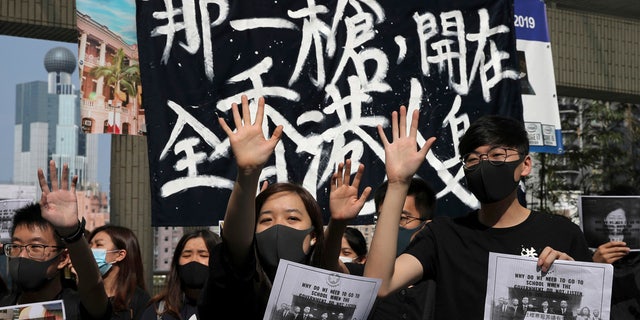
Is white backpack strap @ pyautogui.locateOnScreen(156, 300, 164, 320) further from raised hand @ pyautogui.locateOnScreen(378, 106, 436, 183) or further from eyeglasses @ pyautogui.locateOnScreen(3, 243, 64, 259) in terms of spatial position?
raised hand @ pyautogui.locateOnScreen(378, 106, 436, 183)

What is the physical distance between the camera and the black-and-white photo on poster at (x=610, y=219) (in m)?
4.36

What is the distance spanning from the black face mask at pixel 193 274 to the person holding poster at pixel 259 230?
1586 mm

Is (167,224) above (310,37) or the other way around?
the other way around

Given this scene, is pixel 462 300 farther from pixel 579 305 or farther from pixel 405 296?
pixel 405 296

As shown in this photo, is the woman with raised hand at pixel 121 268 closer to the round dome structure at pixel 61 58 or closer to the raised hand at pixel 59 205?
the raised hand at pixel 59 205

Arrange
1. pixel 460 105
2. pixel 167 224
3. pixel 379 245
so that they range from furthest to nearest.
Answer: pixel 460 105, pixel 167 224, pixel 379 245

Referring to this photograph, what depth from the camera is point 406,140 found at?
114 inches

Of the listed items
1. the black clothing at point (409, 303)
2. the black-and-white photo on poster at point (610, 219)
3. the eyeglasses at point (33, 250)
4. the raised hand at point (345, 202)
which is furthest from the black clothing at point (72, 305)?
the black-and-white photo on poster at point (610, 219)

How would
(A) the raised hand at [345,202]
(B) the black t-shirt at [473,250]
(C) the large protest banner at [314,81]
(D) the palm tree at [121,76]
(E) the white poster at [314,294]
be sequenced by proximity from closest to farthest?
1. (E) the white poster at [314,294]
2. (A) the raised hand at [345,202]
3. (B) the black t-shirt at [473,250]
4. (C) the large protest banner at [314,81]
5. (D) the palm tree at [121,76]

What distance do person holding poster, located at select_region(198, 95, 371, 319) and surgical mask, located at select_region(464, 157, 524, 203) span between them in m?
0.48

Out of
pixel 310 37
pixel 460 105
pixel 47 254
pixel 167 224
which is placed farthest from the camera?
pixel 460 105

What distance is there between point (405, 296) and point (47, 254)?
1.49 meters

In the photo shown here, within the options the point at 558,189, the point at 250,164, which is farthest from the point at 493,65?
the point at 558,189

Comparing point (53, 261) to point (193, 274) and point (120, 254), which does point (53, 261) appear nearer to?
point (120, 254)
